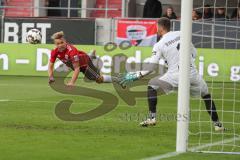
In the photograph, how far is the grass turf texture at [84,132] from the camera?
10727mm

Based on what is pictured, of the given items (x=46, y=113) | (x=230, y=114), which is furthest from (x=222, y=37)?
(x=46, y=113)

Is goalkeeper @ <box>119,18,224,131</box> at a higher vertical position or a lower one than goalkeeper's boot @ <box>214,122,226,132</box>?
higher

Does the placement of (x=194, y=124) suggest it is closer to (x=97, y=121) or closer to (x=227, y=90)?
(x=97, y=121)

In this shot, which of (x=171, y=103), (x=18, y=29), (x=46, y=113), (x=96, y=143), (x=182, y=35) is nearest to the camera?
(x=182, y=35)

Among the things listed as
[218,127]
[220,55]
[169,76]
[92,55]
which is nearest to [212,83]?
[220,55]

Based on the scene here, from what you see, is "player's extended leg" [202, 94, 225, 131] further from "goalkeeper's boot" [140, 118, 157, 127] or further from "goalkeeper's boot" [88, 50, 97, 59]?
"goalkeeper's boot" [88, 50, 97, 59]

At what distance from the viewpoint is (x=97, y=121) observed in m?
15.1

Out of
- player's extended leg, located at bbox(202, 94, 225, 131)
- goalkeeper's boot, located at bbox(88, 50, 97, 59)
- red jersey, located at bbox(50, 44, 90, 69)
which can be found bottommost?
player's extended leg, located at bbox(202, 94, 225, 131)

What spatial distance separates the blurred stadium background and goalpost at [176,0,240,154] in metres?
0.03

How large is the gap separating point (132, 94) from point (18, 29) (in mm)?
9535

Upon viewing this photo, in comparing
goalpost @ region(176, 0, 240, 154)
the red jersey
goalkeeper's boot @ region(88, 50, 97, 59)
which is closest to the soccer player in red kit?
the red jersey

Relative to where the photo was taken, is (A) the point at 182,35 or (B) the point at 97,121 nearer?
(A) the point at 182,35

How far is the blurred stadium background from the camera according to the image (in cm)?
1154

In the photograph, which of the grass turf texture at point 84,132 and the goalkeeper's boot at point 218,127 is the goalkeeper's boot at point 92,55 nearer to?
the grass turf texture at point 84,132
